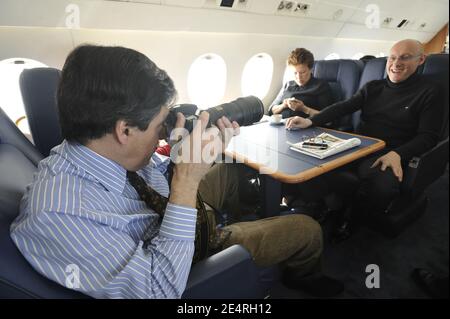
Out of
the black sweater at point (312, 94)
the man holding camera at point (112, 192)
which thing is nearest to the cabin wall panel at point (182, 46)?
the black sweater at point (312, 94)

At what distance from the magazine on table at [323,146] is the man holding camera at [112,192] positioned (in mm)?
677

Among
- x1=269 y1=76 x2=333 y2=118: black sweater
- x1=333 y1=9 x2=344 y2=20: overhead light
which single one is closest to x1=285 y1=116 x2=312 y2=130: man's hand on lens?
x1=269 y1=76 x2=333 y2=118: black sweater

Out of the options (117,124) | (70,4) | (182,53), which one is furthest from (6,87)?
(117,124)

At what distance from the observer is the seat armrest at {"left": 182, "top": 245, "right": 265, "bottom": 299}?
2.43ft

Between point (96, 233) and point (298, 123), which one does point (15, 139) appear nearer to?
point (96, 233)

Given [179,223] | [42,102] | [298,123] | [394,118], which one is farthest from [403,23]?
[42,102]

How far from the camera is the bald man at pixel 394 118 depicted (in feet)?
1.82


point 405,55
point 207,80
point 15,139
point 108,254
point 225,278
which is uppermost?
point 405,55

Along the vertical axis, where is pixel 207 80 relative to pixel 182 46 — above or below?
below

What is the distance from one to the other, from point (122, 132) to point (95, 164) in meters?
0.12

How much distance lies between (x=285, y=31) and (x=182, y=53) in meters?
1.07

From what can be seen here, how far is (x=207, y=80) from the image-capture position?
264 centimetres

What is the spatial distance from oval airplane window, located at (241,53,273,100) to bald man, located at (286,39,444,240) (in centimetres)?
132
